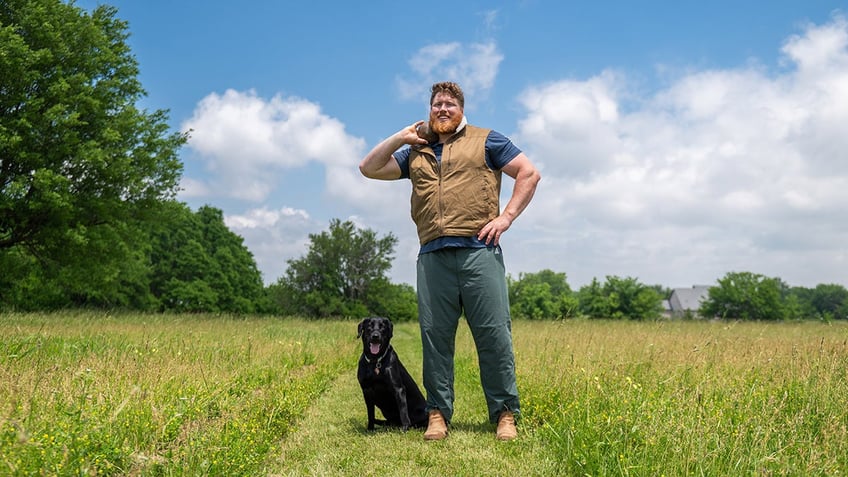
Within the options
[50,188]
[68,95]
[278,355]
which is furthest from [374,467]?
[68,95]

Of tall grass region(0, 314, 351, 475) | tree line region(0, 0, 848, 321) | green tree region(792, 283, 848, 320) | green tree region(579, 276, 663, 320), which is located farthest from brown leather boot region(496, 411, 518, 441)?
green tree region(792, 283, 848, 320)

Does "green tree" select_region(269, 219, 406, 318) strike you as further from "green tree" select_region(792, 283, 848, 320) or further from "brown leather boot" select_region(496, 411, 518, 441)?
"green tree" select_region(792, 283, 848, 320)

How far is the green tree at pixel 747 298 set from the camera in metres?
63.6

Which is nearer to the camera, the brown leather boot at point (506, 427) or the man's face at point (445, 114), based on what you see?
the brown leather boot at point (506, 427)

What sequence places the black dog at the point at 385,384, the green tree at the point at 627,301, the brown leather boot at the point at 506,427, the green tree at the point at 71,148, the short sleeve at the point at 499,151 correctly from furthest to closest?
the green tree at the point at 627,301 < the green tree at the point at 71,148 < the black dog at the point at 385,384 < the short sleeve at the point at 499,151 < the brown leather boot at the point at 506,427

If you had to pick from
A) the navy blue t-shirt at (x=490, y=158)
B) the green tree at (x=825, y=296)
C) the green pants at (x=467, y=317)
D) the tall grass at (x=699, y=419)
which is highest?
the green tree at (x=825, y=296)

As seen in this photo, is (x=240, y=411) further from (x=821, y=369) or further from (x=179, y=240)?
(x=179, y=240)

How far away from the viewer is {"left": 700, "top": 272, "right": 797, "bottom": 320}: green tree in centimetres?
6362

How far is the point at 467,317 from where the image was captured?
4.29 metres

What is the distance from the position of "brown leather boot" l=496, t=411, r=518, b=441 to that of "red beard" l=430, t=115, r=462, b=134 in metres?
2.23

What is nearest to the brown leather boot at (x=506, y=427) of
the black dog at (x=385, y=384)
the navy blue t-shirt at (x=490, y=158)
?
the black dog at (x=385, y=384)

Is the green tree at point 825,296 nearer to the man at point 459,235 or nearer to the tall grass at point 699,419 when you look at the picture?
the tall grass at point 699,419

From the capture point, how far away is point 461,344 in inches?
495

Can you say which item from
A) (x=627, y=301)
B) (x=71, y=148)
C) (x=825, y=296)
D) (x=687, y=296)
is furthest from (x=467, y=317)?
(x=825, y=296)
